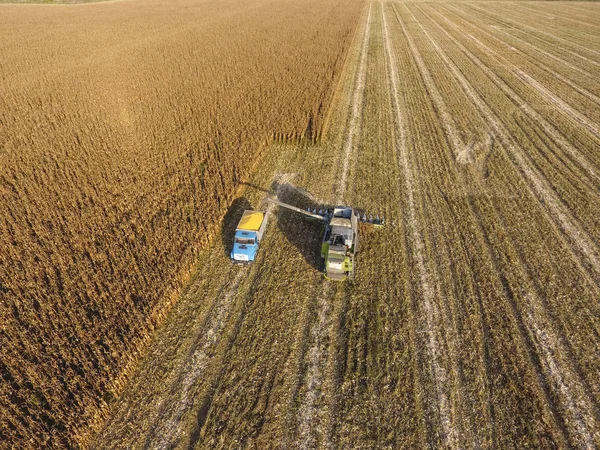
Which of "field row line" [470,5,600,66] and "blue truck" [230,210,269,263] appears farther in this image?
"field row line" [470,5,600,66]

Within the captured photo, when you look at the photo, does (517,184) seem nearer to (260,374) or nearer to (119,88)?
(260,374)

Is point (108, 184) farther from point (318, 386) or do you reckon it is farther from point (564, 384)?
point (564, 384)

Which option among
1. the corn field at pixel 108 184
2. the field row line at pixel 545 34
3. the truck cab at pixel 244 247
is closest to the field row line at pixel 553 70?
the field row line at pixel 545 34

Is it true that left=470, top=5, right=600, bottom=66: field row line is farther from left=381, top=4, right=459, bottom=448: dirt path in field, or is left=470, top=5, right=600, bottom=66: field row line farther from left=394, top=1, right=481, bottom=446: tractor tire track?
left=381, top=4, right=459, bottom=448: dirt path in field

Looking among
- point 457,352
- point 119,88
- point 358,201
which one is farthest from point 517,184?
point 119,88

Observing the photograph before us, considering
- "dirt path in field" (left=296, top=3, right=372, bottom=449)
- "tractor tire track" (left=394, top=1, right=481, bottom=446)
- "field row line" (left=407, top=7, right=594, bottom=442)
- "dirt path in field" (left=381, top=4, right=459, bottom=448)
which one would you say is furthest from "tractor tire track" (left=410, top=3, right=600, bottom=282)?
"dirt path in field" (left=296, top=3, right=372, bottom=449)

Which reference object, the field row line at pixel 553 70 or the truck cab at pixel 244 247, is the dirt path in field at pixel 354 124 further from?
the field row line at pixel 553 70

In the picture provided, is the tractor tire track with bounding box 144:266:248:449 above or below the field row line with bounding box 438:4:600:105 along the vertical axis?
below
